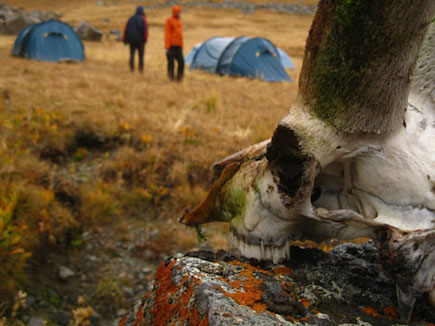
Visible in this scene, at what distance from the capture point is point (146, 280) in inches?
141

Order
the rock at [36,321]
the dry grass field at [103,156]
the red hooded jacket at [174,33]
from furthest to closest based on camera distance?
the red hooded jacket at [174,33], the dry grass field at [103,156], the rock at [36,321]

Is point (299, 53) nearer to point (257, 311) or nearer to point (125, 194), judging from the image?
point (125, 194)

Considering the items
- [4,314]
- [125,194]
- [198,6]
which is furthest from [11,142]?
[198,6]

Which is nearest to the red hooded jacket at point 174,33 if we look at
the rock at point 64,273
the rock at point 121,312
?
the rock at point 64,273

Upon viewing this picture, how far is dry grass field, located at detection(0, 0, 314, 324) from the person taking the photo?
3.54m

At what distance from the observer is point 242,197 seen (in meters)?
1.61

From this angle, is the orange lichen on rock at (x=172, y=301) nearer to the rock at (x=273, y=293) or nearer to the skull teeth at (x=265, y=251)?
the rock at (x=273, y=293)

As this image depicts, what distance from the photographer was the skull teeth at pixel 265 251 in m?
1.60

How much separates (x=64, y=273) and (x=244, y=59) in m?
14.4

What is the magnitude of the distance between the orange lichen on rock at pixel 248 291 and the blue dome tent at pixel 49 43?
48.7 feet

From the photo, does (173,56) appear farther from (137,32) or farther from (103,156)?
(103,156)

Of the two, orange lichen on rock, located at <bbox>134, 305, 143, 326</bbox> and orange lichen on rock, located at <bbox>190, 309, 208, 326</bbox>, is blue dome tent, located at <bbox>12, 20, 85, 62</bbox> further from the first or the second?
orange lichen on rock, located at <bbox>190, 309, 208, 326</bbox>

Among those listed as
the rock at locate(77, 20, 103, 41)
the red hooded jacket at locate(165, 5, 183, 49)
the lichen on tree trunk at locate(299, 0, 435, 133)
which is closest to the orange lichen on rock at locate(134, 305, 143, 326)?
the lichen on tree trunk at locate(299, 0, 435, 133)

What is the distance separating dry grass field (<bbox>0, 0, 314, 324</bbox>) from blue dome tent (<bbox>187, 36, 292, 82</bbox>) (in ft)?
25.8
